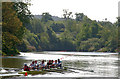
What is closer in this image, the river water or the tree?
the river water

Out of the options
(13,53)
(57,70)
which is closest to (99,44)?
(13,53)

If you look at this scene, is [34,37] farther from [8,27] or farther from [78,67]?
[78,67]

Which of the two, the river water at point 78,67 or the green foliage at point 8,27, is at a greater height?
the green foliage at point 8,27

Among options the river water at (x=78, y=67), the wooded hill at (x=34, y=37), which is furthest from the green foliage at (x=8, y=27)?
the river water at (x=78, y=67)

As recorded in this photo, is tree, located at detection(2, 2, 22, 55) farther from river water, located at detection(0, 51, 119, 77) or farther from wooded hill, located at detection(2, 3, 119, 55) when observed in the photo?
river water, located at detection(0, 51, 119, 77)

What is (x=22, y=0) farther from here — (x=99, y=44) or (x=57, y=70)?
(x=99, y=44)

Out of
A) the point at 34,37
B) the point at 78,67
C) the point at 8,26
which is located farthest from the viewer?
the point at 34,37

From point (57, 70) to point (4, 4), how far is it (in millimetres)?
40449

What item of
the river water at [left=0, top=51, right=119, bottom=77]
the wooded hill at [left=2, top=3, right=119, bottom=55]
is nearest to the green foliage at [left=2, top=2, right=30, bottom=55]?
the wooded hill at [left=2, top=3, right=119, bottom=55]

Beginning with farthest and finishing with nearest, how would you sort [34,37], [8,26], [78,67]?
[34,37] < [8,26] < [78,67]

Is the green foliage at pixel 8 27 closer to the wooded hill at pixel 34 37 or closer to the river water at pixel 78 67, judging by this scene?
the wooded hill at pixel 34 37

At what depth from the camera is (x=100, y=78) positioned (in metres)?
36.6

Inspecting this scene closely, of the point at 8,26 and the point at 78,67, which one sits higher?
the point at 8,26

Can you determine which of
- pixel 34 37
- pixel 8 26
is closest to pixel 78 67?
pixel 8 26
